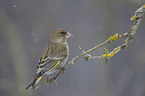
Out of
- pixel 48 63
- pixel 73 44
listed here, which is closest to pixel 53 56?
pixel 48 63

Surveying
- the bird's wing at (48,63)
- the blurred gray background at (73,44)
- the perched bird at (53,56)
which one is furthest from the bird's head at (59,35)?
the blurred gray background at (73,44)

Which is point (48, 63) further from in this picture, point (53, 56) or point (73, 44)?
point (73, 44)

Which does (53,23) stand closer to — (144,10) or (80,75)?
(80,75)

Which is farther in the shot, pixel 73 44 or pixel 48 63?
pixel 73 44

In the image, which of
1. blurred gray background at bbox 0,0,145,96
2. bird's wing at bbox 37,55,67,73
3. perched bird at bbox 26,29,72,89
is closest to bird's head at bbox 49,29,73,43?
perched bird at bbox 26,29,72,89

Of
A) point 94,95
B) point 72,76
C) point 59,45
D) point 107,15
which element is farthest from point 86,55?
point 107,15

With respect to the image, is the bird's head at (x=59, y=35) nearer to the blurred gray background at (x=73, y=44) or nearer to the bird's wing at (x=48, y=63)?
the bird's wing at (x=48, y=63)
